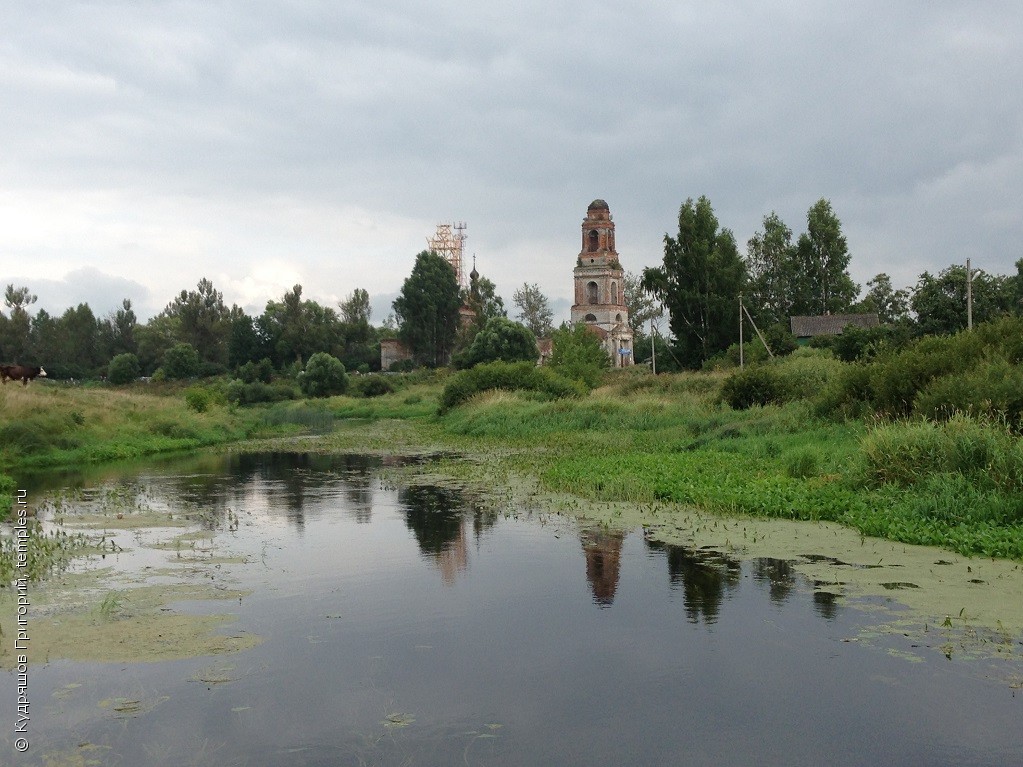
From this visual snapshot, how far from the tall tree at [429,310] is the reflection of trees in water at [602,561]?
258 ft

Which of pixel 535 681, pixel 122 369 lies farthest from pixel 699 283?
pixel 122 369

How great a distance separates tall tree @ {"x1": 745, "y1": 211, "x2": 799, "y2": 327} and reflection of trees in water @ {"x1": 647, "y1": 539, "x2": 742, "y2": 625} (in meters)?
56.8

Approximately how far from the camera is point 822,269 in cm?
6988

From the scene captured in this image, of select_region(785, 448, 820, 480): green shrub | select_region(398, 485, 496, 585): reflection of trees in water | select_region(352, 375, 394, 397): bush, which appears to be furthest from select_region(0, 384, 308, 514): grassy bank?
select_region(352, 375, 394, 397): bush

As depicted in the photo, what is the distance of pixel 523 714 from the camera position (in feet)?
23.1

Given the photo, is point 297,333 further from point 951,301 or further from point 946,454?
point 946,454

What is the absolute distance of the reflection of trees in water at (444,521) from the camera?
12.7 m

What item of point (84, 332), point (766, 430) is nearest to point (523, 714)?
point (766, 430)

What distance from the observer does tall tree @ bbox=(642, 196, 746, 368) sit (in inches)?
2339

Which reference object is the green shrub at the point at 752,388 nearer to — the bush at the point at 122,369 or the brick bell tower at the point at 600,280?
the brick bell tower at the point at 600,280

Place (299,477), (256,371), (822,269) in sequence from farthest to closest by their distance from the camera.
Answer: (256,371), (822,269), (299,477)

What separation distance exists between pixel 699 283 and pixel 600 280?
116ft

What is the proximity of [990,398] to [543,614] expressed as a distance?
1208 centimetres

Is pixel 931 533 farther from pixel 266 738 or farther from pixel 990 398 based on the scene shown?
pixel 266 738
